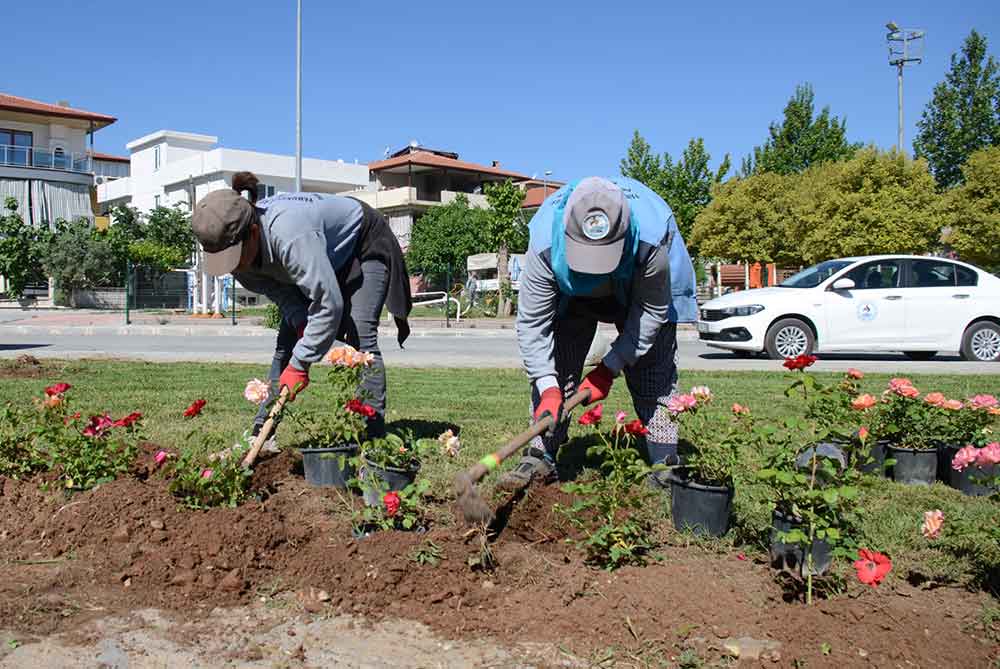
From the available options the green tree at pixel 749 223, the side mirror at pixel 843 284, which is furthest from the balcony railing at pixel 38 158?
the side mirror at pixel 843 284

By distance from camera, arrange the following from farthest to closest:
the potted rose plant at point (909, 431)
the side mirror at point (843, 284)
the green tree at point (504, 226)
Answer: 1. the green tree at point (504, 226)
2. the side mirror at point (843, 284)
3. the potted rose plant at point (909, 431)

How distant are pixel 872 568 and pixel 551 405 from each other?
152 centimetres

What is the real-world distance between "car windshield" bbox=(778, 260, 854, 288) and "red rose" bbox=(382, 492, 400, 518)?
10.8 meters

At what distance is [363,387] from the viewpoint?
15.3 feet

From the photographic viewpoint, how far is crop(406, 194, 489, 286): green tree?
43.8m

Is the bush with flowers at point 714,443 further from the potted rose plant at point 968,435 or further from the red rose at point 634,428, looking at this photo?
the potted rose plant at point 968,435

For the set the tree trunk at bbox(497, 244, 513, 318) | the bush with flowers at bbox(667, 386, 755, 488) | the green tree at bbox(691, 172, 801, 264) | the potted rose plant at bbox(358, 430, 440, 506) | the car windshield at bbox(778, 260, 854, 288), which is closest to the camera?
the bush with flowers at bbox(667, 386, 755, 488)

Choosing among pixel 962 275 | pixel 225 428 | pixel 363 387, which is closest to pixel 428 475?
pixel 363 387

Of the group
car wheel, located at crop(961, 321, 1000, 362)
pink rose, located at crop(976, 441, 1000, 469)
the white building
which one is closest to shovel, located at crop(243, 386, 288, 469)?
pink rose, located at crop(976, 441, 1000, 469)

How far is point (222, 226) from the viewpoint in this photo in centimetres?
394

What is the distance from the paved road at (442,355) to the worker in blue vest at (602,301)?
22.0 ft

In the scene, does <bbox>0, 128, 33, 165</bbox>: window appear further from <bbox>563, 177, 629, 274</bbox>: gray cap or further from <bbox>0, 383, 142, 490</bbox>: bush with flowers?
<bbox>563, 177, 629, 274</bbox>: gray cap

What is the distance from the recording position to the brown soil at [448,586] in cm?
277

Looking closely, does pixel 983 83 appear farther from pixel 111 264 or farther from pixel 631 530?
pixel 631 530
